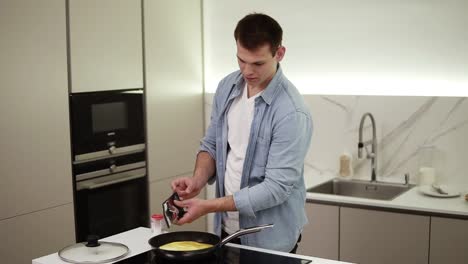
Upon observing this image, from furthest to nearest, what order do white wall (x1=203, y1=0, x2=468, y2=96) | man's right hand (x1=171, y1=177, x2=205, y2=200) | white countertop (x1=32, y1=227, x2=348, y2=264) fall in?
white wall (x1=203, y1=0, x2=468, y2=96) < man's right hand (x1=171, y1=177, x2=205, y2=200) < white countertop (x1=32, y1=227, x2=348, y2=264)

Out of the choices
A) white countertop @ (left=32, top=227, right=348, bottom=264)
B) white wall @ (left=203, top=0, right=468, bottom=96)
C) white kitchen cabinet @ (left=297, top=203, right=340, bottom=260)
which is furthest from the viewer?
white wall @ (left=203, top=0, right=468, bottom=96)

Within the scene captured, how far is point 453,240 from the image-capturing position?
10.1 ft

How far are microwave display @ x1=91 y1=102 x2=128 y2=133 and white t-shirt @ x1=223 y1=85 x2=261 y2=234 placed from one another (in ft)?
4.41

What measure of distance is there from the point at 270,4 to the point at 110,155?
4.94 feet

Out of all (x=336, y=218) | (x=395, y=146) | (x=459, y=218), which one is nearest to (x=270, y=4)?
(x=395, y=146)

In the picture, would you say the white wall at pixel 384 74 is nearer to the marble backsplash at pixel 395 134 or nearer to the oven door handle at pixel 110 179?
the marble backsplash at pixel 395 134

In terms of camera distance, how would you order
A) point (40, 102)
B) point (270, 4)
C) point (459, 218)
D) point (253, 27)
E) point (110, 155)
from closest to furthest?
point (253, 27), point (459, 218), point (40, 102), point (110, 155), point (270, 4)

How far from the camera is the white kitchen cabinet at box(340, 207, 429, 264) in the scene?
125 inches

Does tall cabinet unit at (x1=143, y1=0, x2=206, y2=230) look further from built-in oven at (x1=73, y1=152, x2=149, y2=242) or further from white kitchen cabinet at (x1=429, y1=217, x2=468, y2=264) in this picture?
white kitchen cabinet at (x1=429, y1=217, x2=468, y2=264)

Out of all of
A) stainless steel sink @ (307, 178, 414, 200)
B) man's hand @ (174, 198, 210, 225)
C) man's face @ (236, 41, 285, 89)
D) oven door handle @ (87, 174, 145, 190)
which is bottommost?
stainless steel sink @ (307, 178, 414, 200)

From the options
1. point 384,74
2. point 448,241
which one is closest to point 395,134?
point 384,74

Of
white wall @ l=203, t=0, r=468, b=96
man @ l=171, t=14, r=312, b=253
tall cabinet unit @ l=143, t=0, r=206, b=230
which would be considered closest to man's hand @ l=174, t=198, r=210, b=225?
man @ l=171, t=14, r=312, b=253

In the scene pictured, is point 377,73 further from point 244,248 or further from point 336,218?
point 244,248

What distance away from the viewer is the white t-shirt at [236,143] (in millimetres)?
2436
